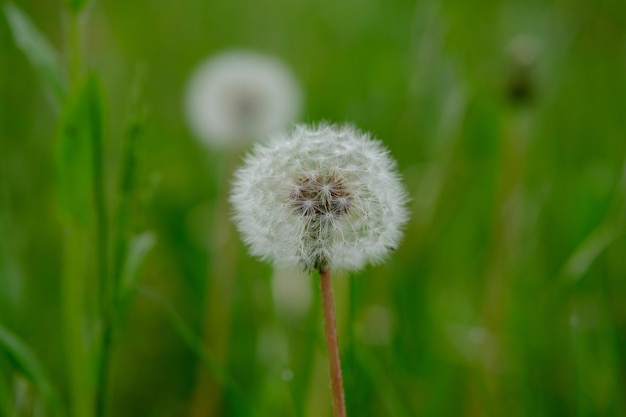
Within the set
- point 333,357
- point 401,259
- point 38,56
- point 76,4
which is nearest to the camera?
point 333,357

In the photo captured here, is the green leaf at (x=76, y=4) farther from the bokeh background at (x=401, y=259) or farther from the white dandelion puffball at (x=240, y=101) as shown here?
the white dandelion puffball at (x=240, y=101)

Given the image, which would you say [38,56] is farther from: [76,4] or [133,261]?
[133,261]

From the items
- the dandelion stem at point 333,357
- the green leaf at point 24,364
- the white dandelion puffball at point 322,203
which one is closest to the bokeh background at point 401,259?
the green leaf at point 24,364

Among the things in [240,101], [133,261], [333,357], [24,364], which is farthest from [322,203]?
[240,101]

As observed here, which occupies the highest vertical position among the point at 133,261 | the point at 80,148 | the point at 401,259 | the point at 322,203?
the point at 401,259

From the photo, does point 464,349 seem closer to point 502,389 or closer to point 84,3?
point 502,389

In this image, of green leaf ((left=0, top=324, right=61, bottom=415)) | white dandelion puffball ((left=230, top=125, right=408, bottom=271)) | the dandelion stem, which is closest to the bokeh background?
green leaf ((left=0, top=324, right=61, bottom=415))

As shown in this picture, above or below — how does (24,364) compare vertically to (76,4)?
below

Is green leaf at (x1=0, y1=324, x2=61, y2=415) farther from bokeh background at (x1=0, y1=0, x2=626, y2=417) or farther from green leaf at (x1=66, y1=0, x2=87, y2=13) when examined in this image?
green leaf at (x1=66, y1=0, x2=87, y2=13)
